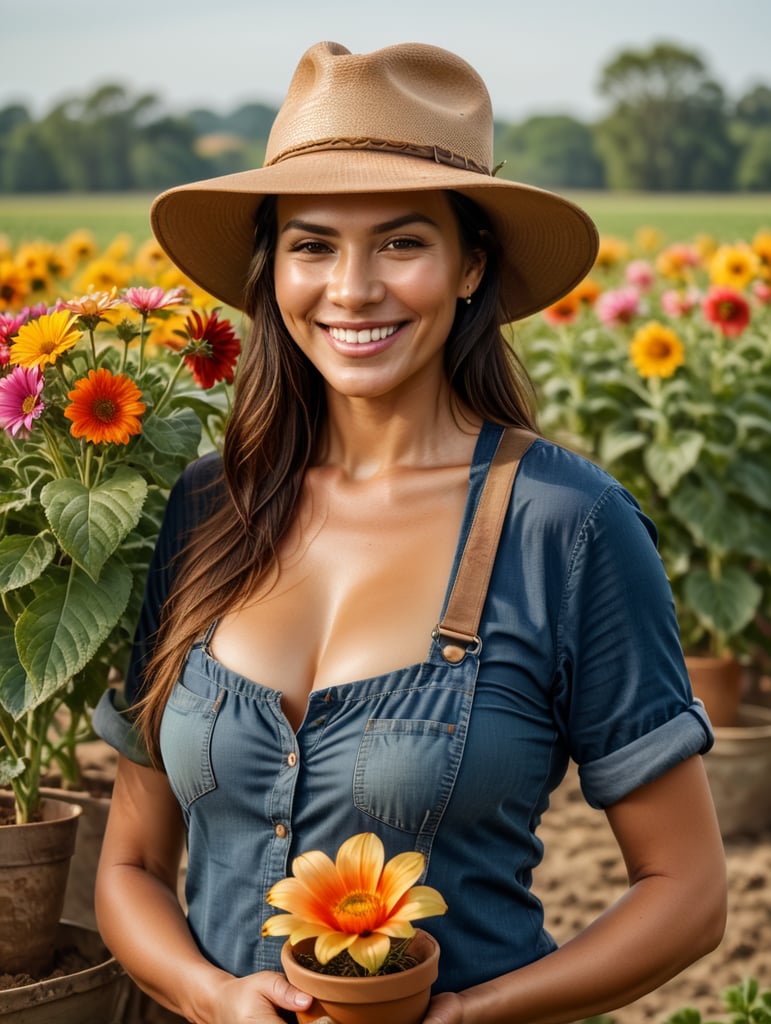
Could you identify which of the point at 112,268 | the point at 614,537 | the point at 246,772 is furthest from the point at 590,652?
the point at 112,268

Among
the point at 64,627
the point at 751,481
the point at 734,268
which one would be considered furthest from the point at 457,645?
the point at 734,268

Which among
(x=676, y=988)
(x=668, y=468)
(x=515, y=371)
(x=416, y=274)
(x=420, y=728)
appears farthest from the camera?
(x=668, y=468)

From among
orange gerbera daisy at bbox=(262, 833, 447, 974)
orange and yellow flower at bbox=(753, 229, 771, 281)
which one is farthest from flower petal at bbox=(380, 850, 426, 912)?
orange and yellow flower at bbox=(753, 229, 771, 281)

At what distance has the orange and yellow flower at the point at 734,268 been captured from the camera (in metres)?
4.65

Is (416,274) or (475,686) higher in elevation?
(416,274)

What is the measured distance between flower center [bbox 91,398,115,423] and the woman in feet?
0.68

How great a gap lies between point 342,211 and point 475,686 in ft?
2.09

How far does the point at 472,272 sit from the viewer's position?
6.16 ft

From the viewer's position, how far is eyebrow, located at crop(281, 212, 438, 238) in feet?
5.61

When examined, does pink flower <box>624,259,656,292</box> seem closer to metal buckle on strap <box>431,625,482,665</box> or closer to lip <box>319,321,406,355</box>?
lip <box>319,321,406,355</box>

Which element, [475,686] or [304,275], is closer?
[475,686]

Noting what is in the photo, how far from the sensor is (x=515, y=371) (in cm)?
197

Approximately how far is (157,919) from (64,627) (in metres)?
0.42

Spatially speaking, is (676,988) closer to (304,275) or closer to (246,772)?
(246,772)
